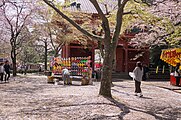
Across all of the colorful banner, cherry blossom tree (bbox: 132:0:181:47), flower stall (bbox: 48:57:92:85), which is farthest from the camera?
flower stall (bbox: 48:57:92:85)

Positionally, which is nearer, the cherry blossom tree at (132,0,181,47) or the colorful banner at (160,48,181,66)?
the cherry blossom tree at (132,0,181,47)

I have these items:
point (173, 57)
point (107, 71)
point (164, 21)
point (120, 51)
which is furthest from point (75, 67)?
point (120, 51)

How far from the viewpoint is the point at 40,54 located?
145 ft

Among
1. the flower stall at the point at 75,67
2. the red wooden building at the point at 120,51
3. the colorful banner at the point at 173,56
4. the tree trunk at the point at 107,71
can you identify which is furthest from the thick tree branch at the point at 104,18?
the red wooden building at the point at 120,51

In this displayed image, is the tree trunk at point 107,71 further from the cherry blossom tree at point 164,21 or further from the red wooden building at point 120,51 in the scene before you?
the red wooden building at point 120,51

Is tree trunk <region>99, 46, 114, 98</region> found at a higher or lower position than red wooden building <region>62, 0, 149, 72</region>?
lower

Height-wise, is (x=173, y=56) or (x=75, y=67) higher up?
(x=173, y=56)

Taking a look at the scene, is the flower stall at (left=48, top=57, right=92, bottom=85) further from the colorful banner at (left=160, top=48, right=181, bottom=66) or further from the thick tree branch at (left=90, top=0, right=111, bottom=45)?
the thick tree branch at (left=90, top=0, right=111, bottom=45)

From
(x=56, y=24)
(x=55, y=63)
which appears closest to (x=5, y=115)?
(x=55, y=63)

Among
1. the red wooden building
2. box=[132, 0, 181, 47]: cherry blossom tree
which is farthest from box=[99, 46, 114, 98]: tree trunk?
the red wooden building

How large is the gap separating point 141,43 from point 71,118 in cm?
1883

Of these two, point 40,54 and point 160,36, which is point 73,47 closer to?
point 160,36

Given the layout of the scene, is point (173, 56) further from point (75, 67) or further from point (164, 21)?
point (164, 21)

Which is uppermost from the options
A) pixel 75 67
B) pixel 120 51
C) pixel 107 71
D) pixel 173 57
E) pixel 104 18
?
pixel 120 51
